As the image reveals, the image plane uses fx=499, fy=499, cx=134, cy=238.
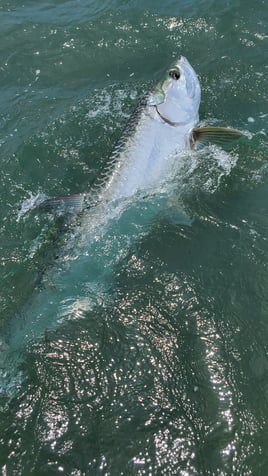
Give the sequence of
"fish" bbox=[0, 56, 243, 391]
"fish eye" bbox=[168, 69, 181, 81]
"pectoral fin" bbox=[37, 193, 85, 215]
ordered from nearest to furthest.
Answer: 1. "fish" bbox=[0, 56, 243, 391]
2. "pectoral fin" bbox=[37, 193, 85, 215]
3. "fish eye" bbox=[168, 69, 181, 81]

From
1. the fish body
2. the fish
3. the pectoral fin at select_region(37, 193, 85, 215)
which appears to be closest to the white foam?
the fish

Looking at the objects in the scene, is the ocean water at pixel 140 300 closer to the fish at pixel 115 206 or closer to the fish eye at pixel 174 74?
the fish at pixel 115 206

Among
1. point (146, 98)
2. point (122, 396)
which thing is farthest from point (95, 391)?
point (146, 98)

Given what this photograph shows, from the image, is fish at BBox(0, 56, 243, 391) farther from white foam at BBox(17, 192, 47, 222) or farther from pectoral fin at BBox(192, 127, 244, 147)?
white foam at BBox(17, 192, 47, 222)

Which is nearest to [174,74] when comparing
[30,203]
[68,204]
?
[68,204]

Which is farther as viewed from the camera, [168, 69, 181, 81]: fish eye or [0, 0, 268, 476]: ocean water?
[168, 69, 181, 81]: fish eye

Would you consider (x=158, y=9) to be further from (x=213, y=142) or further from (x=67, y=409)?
(x=67, y=409)

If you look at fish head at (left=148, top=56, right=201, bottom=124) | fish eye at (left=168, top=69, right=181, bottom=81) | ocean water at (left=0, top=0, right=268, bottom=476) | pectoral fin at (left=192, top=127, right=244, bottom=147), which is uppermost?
fish eye at (left=168, top=69, right=181, bottom=81)
